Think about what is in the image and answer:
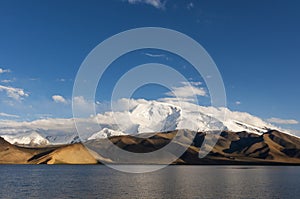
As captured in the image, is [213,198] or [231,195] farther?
[231,195]

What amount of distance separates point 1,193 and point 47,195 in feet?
48.2

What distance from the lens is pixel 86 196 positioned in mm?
96438

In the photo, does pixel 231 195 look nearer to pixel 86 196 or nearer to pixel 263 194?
pixel 263 194

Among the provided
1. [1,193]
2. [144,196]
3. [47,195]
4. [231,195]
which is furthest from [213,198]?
[1,193]

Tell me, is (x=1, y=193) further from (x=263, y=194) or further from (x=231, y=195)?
(x=263, y=194)

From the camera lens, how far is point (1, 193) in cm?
10312

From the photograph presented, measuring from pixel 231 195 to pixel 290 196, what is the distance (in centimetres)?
1537

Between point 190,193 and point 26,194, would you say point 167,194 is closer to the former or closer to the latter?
point 190,193

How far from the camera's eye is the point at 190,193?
10219cm

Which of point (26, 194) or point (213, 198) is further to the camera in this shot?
point (26, 194)

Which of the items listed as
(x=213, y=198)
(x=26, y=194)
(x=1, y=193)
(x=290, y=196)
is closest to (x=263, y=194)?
(x=290, y=196)

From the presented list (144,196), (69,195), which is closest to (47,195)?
(69,195)

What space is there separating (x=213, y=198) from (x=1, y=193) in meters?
57.2

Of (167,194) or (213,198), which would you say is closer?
(213,198)
